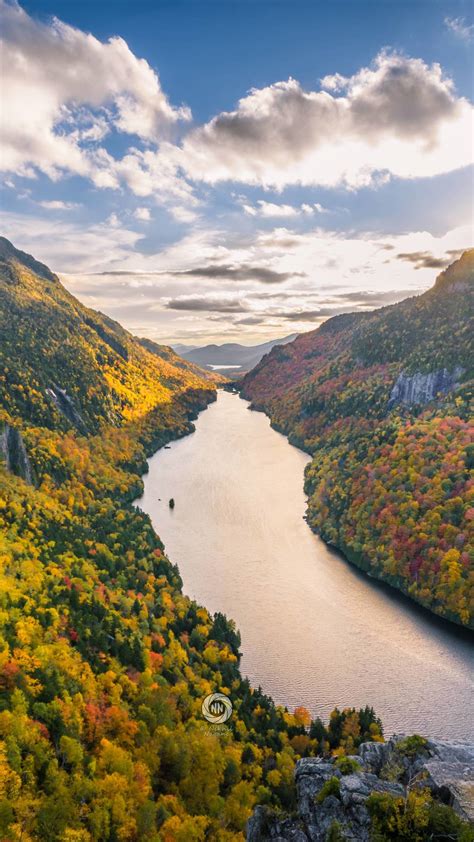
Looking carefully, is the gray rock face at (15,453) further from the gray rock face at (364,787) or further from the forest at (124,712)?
the gray rock face at (364,787)

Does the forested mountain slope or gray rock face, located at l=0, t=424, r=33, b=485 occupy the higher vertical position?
gray rock face, located at l=0, t=424, r=33, b=485

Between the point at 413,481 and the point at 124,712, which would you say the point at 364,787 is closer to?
the point at 124,712

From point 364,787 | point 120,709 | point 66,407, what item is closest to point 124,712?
point 120,709

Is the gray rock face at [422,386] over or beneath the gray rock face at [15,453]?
over

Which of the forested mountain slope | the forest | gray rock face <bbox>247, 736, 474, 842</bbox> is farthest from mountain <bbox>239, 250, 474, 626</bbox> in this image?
gray rock face <bbox>247, 736, 474, 842</bbox>

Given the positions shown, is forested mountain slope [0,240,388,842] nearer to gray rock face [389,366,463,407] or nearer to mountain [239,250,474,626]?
mountain [239,250,474,626]

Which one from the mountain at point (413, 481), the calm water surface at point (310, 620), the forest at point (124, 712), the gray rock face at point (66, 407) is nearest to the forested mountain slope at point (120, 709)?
the forest at point (124, 712)
